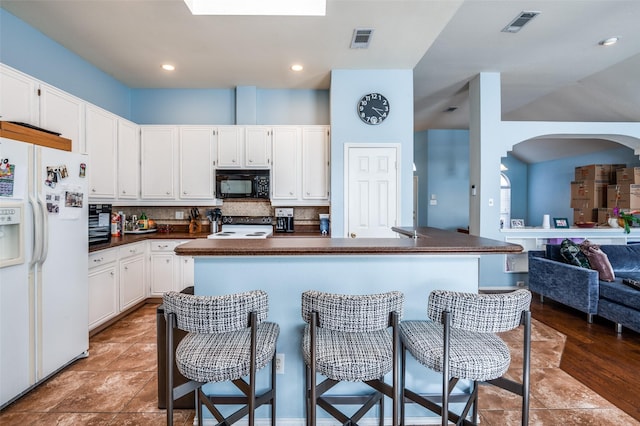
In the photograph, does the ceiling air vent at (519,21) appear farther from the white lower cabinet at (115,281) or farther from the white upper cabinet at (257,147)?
the white lower cabinet at (115,281)

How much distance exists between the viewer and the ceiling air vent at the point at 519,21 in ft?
9.56

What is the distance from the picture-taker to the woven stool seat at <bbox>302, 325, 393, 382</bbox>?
53.4 inches

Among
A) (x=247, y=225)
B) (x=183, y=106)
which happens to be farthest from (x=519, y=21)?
(x=183, y=106)

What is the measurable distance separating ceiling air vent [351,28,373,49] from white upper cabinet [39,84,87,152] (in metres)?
2.81

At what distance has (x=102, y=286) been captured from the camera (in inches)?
120

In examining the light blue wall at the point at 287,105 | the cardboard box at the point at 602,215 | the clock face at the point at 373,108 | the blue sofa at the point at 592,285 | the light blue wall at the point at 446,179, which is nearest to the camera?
the blue sofa at the point at 592,285

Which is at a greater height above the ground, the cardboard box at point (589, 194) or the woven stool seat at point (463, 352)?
the cardboard box at point (589, 194)

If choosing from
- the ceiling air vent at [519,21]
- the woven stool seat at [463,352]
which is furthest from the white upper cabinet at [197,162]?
the ceiling air vent at [519,21]

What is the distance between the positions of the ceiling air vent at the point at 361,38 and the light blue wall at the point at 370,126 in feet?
1.93

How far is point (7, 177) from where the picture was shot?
191 cm

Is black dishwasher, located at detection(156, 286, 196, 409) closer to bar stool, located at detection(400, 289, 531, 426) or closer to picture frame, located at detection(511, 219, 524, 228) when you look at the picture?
bar stool, located at detection(400, 289, 531, 426)

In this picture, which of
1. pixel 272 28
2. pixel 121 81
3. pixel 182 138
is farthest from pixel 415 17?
pixel 121 81

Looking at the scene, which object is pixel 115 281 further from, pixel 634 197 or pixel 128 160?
pixel 634 197

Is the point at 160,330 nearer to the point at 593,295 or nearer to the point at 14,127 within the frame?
the point at 14,127
